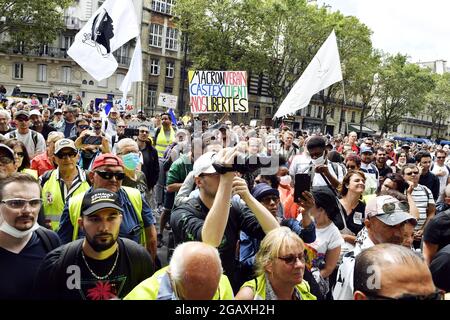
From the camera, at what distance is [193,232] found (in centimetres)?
271

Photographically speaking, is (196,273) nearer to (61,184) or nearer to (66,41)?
(61,184)

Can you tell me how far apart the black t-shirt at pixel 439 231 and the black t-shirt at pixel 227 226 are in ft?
4.86

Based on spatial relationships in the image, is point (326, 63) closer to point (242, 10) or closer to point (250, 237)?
point (250, 237)

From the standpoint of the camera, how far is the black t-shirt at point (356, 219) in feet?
13.9

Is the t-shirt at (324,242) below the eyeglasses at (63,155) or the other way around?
below

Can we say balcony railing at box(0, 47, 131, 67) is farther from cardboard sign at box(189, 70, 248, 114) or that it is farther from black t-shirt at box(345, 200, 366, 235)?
black t-shirt at box(345, 200, 366, 235)

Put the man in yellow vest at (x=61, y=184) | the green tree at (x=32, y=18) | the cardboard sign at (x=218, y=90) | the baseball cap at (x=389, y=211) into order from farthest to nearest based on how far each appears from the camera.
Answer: the green tree at (x=32, y=18) → the cardboard sign at (x=218, y=90) → the man in yellow vest at (x=61, y=184) → the baseball cap at (x=389, y=211)

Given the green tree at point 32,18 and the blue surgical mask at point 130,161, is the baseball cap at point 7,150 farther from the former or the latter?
the green tree at point 32,18

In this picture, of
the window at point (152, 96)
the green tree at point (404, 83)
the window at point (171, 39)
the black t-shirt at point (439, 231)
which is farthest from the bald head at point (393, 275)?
the green tree at point (404, 83)

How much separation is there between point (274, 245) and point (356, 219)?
2127 mm

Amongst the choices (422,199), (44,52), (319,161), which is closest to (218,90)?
(319,161)

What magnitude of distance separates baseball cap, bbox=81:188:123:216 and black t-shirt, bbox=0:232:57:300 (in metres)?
0.39
